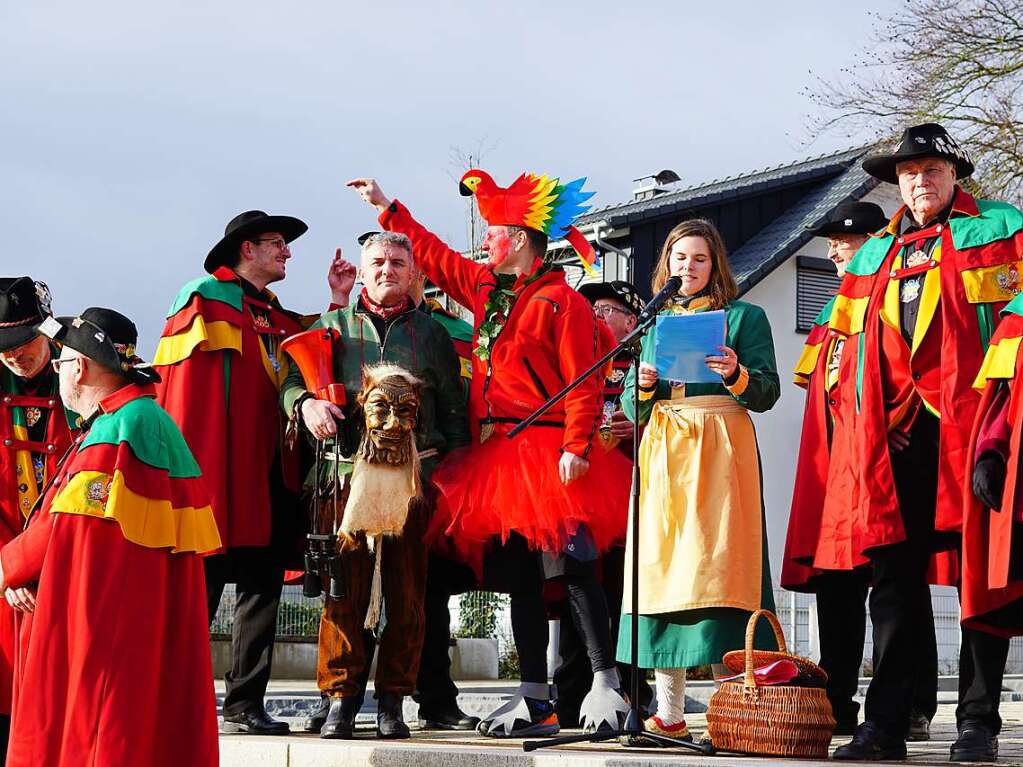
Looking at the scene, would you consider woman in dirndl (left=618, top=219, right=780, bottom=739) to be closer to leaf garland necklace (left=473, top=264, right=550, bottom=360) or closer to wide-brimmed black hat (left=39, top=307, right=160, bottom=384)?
leaf garland necklace (left=473, top=264, right=550, bottom=360)

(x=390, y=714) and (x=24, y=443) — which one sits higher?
(x=24, y=443)

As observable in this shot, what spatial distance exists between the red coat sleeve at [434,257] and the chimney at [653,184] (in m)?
21.3

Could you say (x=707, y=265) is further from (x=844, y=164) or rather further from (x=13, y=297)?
(x=844, y=164)

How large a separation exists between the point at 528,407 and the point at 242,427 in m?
1.35

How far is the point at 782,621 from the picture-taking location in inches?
805

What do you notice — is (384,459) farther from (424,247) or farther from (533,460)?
(424,247)

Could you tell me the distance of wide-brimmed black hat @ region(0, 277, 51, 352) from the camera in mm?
6715

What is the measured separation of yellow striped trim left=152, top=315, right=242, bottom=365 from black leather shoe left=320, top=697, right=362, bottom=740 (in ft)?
5.59

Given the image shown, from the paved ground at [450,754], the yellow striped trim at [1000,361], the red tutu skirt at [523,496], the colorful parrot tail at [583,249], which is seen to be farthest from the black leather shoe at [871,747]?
the colorful parrot tail at [583,249]

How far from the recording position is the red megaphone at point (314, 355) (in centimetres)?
693

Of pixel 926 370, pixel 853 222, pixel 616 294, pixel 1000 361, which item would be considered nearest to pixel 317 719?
pixel 616 294

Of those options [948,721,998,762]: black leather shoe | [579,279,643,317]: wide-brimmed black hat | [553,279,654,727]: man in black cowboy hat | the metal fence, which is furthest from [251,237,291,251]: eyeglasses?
the metal fence

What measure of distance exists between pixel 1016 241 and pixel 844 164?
22.7 meters

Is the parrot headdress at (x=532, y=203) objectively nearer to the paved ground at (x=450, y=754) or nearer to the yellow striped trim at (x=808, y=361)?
the yellow striped trim at (x=808, y=361)
